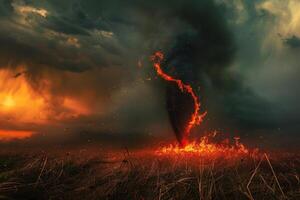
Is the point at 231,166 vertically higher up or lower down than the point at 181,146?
lower down

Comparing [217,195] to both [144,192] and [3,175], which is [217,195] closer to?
[144,192]

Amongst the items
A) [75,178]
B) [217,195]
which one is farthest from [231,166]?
[75,178]

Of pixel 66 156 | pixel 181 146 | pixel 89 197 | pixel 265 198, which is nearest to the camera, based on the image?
pixel 265 198

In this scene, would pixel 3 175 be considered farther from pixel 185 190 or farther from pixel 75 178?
pixel 185 190

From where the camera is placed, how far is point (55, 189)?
1334 centimetres

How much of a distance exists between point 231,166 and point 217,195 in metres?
5.77

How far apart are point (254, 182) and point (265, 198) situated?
11.7 ft

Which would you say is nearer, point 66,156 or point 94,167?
point 94,167

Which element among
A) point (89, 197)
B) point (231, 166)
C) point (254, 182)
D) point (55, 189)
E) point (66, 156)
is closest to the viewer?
point (89, 197)

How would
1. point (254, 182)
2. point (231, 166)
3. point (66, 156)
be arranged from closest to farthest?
1. point (254, 182)
2. point (231, 166)
3. point (66, 156)

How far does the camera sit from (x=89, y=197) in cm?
1199

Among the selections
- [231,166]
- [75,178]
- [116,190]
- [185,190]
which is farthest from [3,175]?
[231,166]

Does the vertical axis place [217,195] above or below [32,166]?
below

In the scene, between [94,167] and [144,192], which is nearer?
[144,192]
